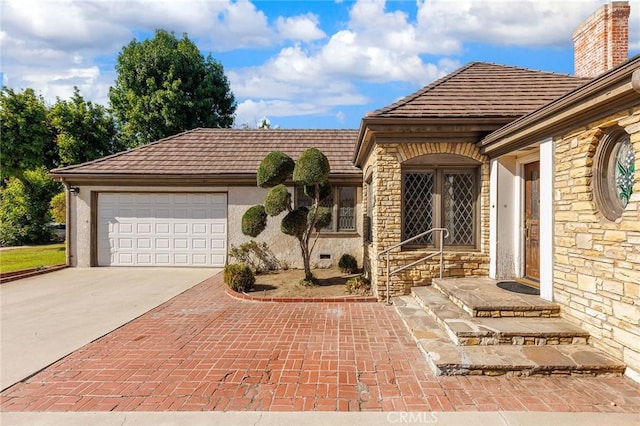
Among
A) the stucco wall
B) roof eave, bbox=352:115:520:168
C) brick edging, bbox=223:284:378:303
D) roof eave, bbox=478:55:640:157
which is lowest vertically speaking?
brick edging, bbox=223:284:378:303

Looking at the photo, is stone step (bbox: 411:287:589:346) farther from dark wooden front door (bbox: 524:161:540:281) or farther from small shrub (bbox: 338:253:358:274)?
small shrub (bbox: 338:253:358:274)

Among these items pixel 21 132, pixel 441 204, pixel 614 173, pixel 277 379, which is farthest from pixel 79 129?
pixel 614 173

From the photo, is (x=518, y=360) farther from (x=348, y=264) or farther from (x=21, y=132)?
(x=21, y=132)

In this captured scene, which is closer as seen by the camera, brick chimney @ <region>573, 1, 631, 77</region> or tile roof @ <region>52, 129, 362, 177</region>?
brick chimney @ <region>573, 1, 631, 77</region>

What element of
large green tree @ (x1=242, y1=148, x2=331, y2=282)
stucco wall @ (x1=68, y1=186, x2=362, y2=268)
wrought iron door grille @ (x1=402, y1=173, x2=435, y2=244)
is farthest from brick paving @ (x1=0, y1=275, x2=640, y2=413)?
stucco wall @ (x1=68, y1=186, x2=362, y2=268)

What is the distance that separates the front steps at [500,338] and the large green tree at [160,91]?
20.7 meters

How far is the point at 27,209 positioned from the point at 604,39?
23.3 metres

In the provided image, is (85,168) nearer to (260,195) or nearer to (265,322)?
(260,195)

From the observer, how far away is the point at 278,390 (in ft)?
12.2

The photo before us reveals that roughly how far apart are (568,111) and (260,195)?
843 cm

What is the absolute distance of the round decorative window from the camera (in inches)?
162

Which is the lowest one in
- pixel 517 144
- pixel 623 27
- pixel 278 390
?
pixel 278 390

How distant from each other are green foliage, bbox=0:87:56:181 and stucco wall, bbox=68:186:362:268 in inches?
365

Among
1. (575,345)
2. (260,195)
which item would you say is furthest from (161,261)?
(575,345)
